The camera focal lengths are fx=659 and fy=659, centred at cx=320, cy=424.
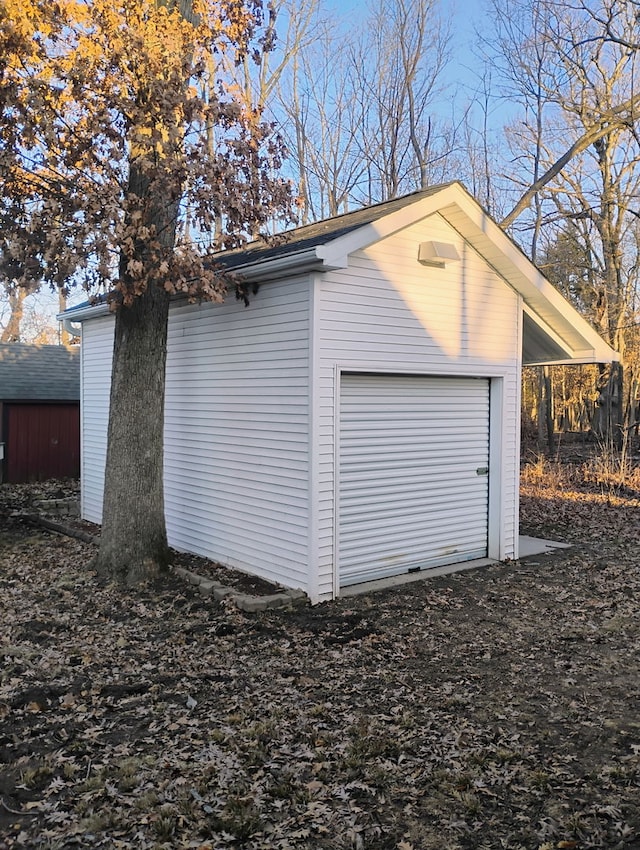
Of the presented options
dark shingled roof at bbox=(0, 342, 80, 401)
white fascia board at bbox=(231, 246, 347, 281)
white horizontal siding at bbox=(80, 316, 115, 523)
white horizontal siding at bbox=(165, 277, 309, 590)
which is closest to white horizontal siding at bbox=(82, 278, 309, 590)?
white horizontal siding at bbox=(165, 277, 309, 590)

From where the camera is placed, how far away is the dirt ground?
10.2 feet

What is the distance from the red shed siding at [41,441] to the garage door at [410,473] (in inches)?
525

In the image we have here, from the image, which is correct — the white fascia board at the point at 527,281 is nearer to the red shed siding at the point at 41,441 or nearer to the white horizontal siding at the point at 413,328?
the white horizontal siding at the point at 413,328

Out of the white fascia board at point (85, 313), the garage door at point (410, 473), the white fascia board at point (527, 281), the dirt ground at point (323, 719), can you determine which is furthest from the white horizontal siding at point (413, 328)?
the white fascia board at point (85, 313)

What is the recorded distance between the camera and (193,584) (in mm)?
7008

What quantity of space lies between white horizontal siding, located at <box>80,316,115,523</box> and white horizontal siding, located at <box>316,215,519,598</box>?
194 inches

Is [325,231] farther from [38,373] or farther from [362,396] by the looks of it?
[38,373]

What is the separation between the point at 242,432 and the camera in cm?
745

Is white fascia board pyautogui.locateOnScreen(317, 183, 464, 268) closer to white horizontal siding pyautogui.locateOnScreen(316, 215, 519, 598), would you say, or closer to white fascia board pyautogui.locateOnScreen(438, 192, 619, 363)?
white fascia board pyautogui.locateOnScreen(438, 192, 619, 363)

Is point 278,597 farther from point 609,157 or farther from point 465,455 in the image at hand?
point 609,157

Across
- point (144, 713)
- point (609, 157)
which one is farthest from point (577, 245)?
point (144, 713)

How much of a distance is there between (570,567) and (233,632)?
4485 millimetres

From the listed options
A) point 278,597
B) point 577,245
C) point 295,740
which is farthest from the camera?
point 577,245

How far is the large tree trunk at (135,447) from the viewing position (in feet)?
23.8
